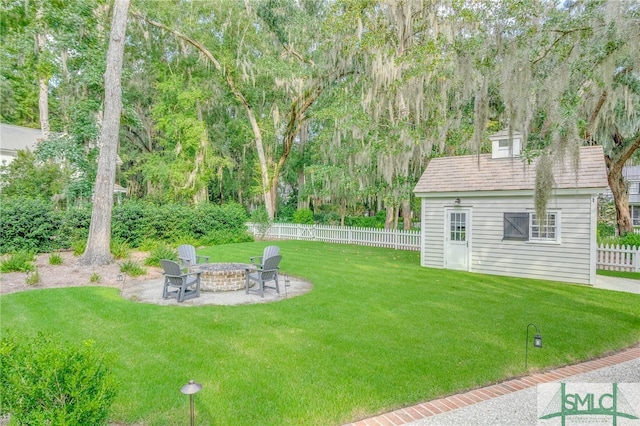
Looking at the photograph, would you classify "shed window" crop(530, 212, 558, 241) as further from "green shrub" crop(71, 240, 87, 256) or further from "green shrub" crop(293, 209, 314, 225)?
"green shrub" crop(71, 240, 87, 256)

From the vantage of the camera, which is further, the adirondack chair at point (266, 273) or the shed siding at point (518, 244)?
the shed siding at point (518, 244)

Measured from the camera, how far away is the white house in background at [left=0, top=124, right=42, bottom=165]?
1952 centimetres

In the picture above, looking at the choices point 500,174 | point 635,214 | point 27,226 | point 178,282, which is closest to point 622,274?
point 500,174

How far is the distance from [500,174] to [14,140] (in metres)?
24.9

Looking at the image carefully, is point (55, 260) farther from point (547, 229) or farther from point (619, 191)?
point (619, 191)

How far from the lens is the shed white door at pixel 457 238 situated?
1019 cm

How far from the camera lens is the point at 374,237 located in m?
15.4

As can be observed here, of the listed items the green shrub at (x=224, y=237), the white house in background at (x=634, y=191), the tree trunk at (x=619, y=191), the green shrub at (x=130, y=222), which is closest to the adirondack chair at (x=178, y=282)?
the green shrub at (x=130, y=222)

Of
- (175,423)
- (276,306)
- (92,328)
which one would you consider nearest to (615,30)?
(276,306)

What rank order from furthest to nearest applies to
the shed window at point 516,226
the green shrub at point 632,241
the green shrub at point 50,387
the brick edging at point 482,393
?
the green shrub at point 632,241
the shed window at point 516,226
the brick edging at point 482,393
the green shrub at point 50,387

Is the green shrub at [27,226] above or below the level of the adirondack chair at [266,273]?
above

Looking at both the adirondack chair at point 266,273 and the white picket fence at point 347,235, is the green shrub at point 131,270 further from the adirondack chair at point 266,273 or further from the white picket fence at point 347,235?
the white picket fence at point 347,235

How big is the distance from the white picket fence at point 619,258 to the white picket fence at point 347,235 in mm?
5591

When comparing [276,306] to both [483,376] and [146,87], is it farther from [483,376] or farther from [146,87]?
[146,87]
